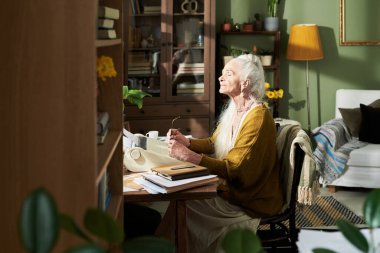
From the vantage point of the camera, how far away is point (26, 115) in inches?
47.2

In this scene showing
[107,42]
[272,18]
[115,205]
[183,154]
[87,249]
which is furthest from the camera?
[272,18]

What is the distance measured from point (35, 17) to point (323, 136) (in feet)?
12.4

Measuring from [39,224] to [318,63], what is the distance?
16.5 ft

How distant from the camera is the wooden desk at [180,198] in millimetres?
2055

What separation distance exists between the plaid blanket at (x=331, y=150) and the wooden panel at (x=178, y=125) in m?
0.98

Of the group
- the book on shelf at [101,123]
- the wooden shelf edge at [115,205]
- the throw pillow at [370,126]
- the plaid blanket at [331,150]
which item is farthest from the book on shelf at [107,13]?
the throw pillow at [370,126]

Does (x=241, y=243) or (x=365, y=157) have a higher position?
(x=241, y=243)

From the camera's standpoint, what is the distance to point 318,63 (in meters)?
5.46

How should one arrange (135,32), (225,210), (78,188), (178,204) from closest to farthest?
(78,188) < (178,204) < (225,210) < (135,32)

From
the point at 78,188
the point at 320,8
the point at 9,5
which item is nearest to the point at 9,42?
the point at 9,5

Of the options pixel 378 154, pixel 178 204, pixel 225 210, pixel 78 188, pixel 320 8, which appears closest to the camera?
pixel 78 188

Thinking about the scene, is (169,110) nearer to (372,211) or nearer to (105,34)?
(105,34)

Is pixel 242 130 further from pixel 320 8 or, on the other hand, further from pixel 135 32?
pixel 320 8

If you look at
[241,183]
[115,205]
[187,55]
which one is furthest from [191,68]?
[115,205]
